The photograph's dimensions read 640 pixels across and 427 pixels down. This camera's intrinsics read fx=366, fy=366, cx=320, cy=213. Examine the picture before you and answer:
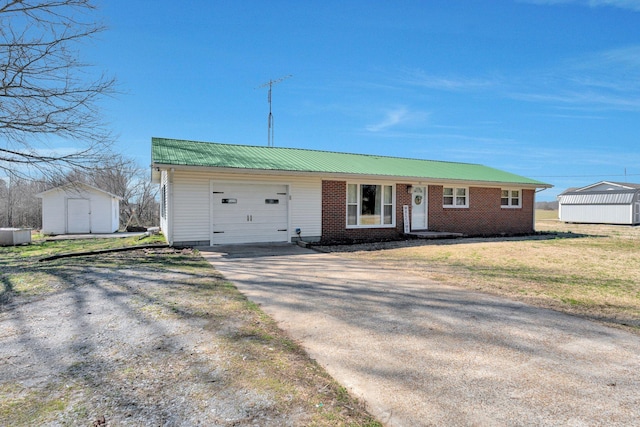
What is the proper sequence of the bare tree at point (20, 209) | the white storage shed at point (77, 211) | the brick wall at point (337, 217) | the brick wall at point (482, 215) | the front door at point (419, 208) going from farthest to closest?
the bare tree at point (20, 209)
the white storage shed at point (77, 211)
the brick wall at point (482, 215)
the front door at point (419, 208)
the brick wall at point (337, 217)

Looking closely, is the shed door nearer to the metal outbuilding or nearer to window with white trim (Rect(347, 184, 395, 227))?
window with white trim (Rect(347, 184, 395, 227))

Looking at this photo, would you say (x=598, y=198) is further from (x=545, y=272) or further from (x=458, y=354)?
(x=458, y=354)

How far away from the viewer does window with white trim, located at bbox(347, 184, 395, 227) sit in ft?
46.1

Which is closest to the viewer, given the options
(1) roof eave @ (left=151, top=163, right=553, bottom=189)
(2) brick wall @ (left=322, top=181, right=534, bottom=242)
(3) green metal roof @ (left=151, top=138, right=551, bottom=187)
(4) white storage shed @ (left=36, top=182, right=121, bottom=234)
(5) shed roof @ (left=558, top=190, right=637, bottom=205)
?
(1) roof eave @ (left=151, top=163, right=553, bottom=189)

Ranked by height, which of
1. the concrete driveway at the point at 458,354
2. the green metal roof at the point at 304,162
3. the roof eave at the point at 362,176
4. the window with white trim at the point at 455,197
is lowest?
Answer: the concrete driveway at the point at 458,354

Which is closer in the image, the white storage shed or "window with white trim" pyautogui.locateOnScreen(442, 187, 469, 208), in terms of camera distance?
"window with white trim" pyautogui.locateOnScreen(442, 187, 469, 208)

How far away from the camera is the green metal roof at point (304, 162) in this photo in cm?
1173

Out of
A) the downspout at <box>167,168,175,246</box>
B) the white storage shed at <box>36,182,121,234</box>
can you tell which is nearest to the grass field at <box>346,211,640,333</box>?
the downspout at <box>167,168,175,246</box>

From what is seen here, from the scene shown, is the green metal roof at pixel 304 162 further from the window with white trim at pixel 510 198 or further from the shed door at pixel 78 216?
the shed door at pixel 78 216

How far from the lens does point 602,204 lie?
3177 cm

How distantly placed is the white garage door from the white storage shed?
13355 millimetres

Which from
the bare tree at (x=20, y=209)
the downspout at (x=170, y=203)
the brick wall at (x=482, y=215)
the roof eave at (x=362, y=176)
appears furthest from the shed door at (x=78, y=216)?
the brick wall at (x=482, y=215)

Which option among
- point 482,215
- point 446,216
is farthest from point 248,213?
point 482,215

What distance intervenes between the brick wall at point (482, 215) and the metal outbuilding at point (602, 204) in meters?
18.0
